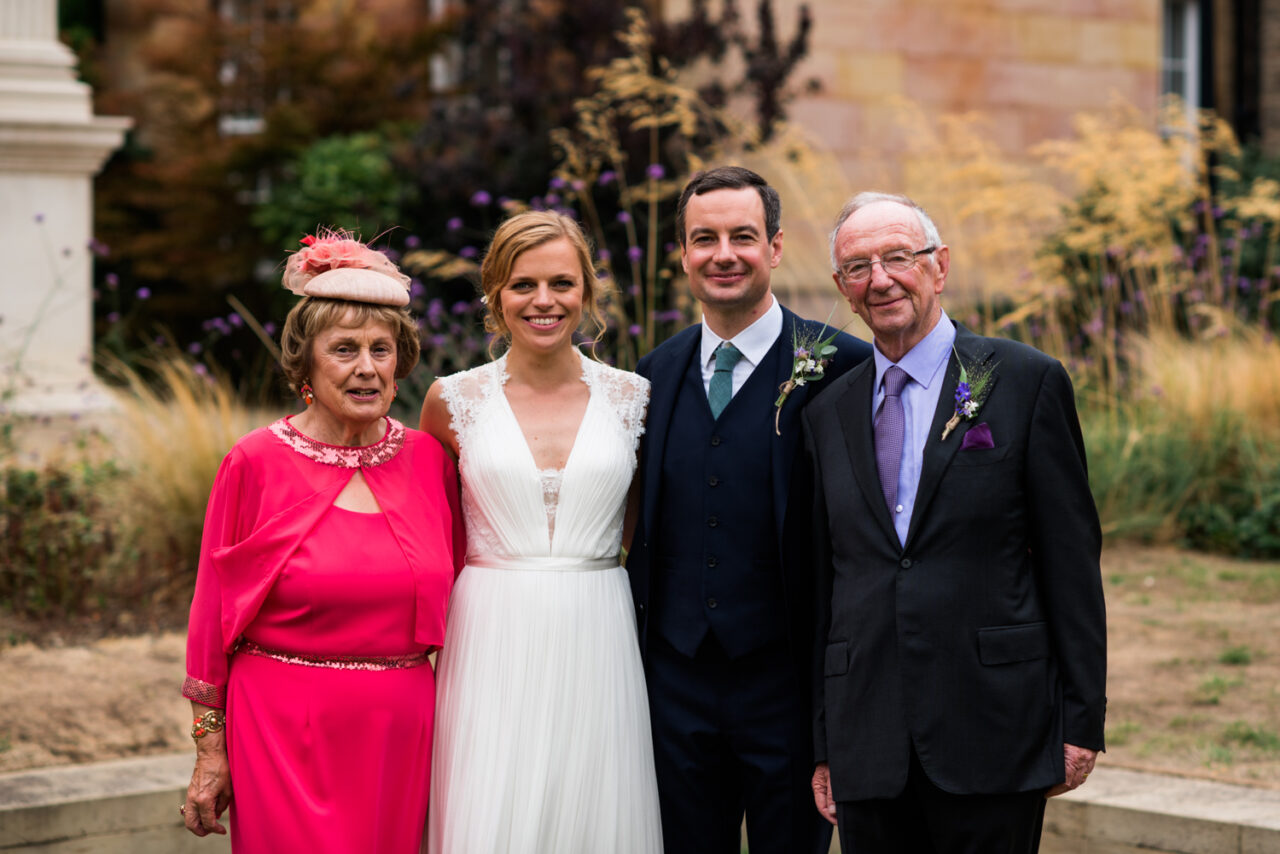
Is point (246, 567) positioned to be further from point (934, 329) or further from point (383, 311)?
point (934, 329)

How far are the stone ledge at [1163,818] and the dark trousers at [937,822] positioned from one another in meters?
1.20

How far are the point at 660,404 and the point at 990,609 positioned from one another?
105cm

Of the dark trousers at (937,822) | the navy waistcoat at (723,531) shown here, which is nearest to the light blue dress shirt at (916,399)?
the navy waistcoat at (723,531)

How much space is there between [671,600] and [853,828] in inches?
27.7

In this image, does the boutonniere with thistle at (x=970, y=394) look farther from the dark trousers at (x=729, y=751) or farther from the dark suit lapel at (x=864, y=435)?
the dark trousers at (x=729, y=751)

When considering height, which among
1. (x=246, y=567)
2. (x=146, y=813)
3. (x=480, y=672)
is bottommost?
(x=146, y=813)

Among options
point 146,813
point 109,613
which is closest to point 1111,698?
point 146,813

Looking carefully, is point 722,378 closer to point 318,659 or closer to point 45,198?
point 318,659

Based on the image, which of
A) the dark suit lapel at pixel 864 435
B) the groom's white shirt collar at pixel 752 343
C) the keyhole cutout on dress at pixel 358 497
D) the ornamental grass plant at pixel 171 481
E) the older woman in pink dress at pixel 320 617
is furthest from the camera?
the ornamental grass plant at pixel 171 481

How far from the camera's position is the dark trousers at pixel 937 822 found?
2926mm

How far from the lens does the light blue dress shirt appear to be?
9.89ft

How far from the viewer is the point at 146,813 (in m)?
4.28

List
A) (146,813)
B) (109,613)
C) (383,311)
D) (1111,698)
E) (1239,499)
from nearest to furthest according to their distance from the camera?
(383,311)
(146,813)
(1111,698)
(109,613)
(1239,499)

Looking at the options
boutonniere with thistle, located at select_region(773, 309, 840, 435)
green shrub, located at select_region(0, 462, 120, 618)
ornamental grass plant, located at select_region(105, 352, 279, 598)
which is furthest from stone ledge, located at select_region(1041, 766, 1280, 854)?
green shrub, located at select_region(0, 462, 120, 618)
